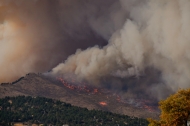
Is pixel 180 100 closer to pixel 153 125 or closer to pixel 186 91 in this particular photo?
pixel 186 91

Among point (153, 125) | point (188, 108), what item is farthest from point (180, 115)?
point (153, 125)

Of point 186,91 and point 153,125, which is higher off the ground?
point 186,91

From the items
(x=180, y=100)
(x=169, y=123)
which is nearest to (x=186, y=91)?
(x=180, y=100)

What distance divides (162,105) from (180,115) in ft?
16.5

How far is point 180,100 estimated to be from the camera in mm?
71875

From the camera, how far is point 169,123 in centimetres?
7231

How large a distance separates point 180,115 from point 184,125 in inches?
120

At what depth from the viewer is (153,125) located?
7569cm

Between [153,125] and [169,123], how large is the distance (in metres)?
4.85

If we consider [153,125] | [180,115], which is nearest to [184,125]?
[180,115]

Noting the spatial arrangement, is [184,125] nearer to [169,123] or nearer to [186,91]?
[169,123]

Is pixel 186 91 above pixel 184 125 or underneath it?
above

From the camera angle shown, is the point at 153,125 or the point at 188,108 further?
the point at 153,125

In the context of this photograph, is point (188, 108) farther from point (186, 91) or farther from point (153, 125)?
point (153, 125)
